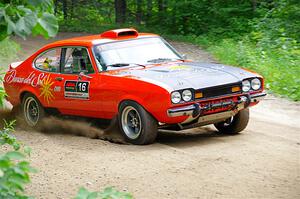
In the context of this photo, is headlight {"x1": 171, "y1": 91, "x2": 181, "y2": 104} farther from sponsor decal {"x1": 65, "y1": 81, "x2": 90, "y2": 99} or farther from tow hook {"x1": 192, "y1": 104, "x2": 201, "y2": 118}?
sponsor decal {"x1": 65, "y1": 81, "x2": 90, "y2": 99}

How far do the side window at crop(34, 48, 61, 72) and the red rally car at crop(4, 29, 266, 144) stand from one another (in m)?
0.02

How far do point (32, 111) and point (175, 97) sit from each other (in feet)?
10.9

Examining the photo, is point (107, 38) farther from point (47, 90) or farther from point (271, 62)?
point (271, 62)

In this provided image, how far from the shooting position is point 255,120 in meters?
10.6

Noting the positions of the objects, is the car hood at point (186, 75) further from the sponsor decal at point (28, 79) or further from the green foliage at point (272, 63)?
the green foliage at point (272, 63)

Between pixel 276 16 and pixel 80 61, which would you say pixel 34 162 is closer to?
pixel 80 61

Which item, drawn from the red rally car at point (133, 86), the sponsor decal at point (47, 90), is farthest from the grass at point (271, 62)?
the sponsor decal at point (47, 90)

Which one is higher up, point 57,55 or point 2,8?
point 2,8

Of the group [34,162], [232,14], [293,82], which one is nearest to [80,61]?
[34,162]

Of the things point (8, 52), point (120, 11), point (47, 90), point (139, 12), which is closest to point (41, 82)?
point (47, 90)

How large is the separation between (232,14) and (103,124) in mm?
16984

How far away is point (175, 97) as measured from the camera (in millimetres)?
8016

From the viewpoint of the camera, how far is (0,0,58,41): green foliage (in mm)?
2477

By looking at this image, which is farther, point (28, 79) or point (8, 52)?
point (8, 52)
